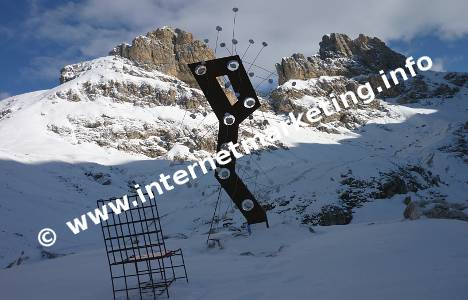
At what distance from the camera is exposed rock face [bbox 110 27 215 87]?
4401 inches

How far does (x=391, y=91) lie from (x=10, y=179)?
A: 112 meters

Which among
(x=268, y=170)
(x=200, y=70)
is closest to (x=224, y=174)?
(x=200, y=70)

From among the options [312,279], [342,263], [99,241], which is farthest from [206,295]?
[99,241]

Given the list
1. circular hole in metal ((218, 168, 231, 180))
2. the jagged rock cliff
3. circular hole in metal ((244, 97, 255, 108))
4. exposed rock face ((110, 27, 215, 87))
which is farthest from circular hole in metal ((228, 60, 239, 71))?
exposed rock face ((110, 27, 215, 87))

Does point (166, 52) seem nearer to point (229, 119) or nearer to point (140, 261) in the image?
point (229, 119)

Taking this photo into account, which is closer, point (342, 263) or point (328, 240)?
point (342, 263)

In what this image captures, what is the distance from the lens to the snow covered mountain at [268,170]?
876 centimetres

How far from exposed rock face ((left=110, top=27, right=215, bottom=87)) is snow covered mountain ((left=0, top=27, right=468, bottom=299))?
14.7 inches

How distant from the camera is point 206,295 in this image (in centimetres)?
705

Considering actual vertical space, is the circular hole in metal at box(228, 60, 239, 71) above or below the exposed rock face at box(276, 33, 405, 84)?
below

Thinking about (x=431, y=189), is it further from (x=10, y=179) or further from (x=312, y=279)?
(x=10, y=179)

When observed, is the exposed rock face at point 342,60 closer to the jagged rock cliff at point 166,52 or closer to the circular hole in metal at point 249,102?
the jagged rock cliff at point 166,52

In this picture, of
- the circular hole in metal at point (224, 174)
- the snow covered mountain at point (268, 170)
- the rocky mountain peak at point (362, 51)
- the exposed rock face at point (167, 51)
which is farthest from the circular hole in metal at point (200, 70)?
the rocky mountain peak at point (362, 51)

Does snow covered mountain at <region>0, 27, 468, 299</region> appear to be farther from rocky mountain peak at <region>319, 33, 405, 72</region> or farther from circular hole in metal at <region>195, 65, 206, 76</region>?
circular hole in metal at <region>195, 65, 206, 76</region>
